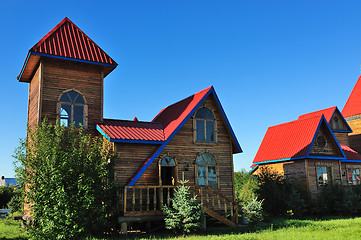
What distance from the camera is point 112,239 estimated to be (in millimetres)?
14820

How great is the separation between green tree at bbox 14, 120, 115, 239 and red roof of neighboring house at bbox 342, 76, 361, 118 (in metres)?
34.0

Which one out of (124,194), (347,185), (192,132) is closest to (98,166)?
(124,194)

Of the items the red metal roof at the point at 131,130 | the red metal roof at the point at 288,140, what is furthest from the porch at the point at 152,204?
the red metal roof at the point at 288,140

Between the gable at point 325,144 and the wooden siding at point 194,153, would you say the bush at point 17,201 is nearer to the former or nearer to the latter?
the wooden siding at point 194,153

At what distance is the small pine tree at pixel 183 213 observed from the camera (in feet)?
53.1

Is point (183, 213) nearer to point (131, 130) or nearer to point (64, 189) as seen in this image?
point (64, 189)

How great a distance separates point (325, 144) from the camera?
1115 inches

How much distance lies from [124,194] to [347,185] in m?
20.8

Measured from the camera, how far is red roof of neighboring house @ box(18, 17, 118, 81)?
1934 centimetres

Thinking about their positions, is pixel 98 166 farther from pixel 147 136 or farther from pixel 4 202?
pixel 4 202

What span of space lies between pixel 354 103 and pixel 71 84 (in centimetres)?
3438

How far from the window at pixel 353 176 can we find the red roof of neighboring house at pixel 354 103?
38.2 feet

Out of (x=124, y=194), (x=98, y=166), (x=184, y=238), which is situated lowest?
(x=184, y=238)

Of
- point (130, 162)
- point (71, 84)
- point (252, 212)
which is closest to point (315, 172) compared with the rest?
point (252, 212)
